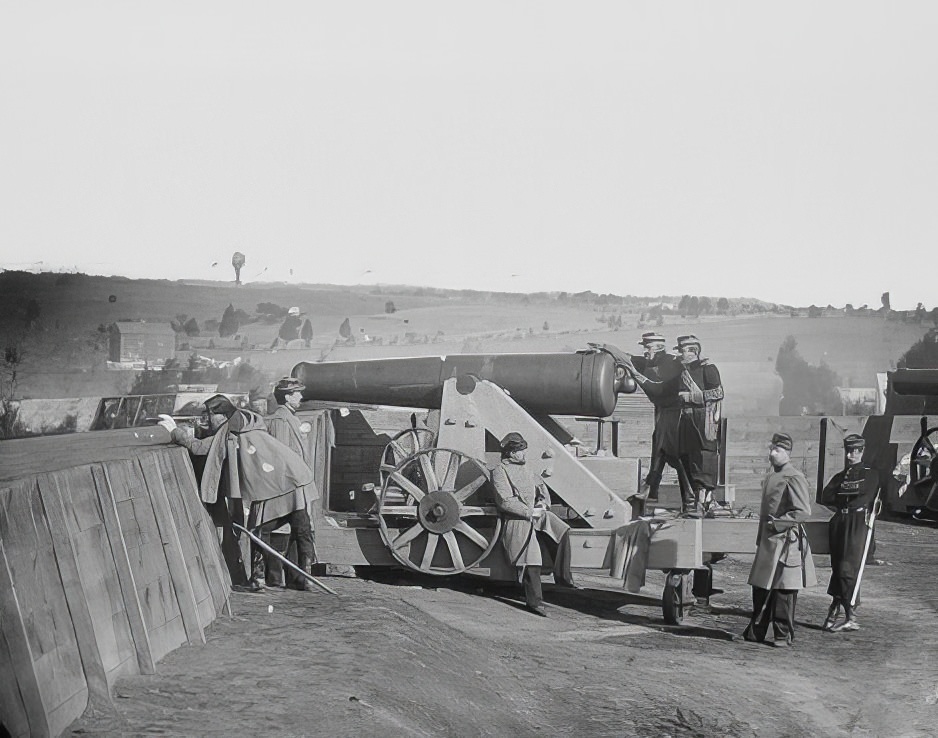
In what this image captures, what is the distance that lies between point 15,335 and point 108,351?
224 inches

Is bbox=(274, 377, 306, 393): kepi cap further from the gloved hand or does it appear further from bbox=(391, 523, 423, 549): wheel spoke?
bbox=(391, 523, 423, 549): wheel spoke

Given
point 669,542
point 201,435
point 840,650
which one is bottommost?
point 840,650

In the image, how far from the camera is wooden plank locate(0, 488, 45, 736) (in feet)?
16.0

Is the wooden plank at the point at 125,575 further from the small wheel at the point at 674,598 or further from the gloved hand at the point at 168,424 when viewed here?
the small wheel at the point at 674,598

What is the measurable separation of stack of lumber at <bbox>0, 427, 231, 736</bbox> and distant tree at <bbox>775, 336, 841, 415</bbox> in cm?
2929

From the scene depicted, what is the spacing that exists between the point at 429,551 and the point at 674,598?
2001mm

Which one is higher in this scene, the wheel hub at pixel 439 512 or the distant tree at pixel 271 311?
the distant tree at pixel 271 311

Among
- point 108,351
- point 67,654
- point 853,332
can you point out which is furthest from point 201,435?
point 853,332

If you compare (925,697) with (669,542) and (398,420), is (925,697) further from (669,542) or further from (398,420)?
(398,420)

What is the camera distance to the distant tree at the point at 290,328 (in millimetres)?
35781

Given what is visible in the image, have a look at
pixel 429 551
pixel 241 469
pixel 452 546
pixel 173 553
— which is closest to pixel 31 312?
pixel 429 551

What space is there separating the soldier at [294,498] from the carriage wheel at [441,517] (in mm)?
778

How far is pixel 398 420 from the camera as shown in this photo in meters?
12.5

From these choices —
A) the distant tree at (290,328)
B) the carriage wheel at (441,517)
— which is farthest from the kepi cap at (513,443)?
the distant tree at (290,328)
